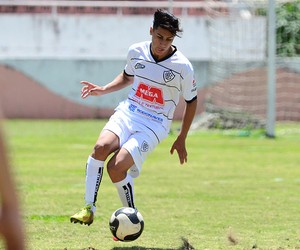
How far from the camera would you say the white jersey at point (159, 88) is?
7.03 meters

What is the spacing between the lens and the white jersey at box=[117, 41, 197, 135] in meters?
7.03

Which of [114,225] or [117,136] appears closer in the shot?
[114,225]

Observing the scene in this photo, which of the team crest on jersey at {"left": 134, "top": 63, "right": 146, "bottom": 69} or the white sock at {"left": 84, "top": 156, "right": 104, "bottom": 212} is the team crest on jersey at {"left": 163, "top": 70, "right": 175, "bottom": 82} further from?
the white sock at {"left": 84, "top": 156, "right": 104, "bottom": 212}

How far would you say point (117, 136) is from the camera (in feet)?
22.5

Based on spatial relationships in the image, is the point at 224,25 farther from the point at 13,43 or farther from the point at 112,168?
the point at 112,168

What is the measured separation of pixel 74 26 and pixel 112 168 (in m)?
19.4

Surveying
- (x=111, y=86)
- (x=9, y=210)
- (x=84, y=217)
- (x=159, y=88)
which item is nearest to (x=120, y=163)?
(x=84, y=217)

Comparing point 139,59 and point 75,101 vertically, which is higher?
point 139,59

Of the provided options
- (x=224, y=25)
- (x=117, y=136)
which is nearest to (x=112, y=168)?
(x=117, y=136)

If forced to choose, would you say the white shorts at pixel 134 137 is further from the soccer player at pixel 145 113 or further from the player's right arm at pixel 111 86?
the player's right arm at pixel 111 86


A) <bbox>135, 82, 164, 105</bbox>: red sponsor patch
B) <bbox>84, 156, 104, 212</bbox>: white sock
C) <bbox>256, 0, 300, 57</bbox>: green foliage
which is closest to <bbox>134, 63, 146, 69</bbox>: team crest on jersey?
<bbox>135, 82, 164, 105</bbox>: red sponsor patch

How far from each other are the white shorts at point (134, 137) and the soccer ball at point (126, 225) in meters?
0.55

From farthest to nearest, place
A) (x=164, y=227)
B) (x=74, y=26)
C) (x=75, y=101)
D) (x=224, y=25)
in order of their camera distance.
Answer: (x=74, y=26), (x=75, y=101), (x=224, y=25), (x=164, y=227)

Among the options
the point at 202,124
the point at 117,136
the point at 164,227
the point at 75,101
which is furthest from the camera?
the point at 75,101
